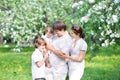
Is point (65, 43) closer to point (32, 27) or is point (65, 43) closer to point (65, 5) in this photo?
point (32, 27)

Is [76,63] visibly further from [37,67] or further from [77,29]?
[37,67]

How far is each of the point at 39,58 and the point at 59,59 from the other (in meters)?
0.35

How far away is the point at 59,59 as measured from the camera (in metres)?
8.71

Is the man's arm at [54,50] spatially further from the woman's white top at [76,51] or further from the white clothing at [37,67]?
the woman's white top at [76,51]

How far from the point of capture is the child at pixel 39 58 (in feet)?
28.1

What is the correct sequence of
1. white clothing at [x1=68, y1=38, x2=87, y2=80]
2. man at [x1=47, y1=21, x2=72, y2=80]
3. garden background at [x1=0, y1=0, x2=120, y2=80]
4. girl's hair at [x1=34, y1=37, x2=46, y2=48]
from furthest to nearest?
garden background at [x1=0, y1=0, x2=120, y2=80], white clothing at [x1=68, y1=38, x2=87, y2=80], man at [x1=47, y1=21, x2=72, y2=80], girl's hair at [x1=34, y1=37, x2=46, y2=48]

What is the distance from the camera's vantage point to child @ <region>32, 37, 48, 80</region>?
8.55 m

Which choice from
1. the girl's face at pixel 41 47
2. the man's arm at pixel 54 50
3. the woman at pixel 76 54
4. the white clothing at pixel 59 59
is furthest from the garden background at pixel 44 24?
the girl's face at pixel 41 47

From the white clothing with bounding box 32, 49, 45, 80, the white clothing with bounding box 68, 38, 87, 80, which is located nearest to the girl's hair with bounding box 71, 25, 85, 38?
the white clothing with bounding box 68, 38, 87, 80

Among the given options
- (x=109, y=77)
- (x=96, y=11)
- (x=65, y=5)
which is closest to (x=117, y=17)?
(x=96, y=11)

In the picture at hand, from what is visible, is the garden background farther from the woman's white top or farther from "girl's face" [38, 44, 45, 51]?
"girl's face" [38, 44, 45, 51]

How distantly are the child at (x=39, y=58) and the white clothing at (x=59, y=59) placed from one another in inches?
6.6

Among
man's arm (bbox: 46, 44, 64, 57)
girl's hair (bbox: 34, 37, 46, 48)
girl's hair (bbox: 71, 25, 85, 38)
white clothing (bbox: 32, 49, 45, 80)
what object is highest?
girl's hair (bbox: 71, 25, 85, 38)

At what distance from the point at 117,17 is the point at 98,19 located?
91 centimetres
